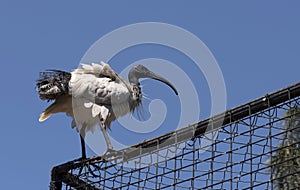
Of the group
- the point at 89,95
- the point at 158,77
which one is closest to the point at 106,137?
the point at 89,95

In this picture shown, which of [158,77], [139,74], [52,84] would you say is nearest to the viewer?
[52,84]

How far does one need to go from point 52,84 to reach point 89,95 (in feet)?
1.71

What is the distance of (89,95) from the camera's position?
999 cm

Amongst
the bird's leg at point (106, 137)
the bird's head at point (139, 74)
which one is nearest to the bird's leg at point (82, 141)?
the bird's leg at point (106, 137)

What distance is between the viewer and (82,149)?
9.89m

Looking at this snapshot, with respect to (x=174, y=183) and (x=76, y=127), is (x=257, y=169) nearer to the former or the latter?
(x=174, y=183)

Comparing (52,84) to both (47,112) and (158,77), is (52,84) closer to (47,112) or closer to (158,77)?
(47,112)

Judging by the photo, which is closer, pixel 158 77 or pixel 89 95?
pixel 89 95

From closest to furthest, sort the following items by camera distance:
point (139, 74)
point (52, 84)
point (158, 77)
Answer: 1. point (52, 84)
2. point (158, 77)
3. point (139, 74)

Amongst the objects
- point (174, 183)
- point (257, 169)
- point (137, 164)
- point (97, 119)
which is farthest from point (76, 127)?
point (257, 169)

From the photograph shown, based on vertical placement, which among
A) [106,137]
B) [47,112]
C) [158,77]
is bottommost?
[106,137]

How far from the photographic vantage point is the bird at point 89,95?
972 cm

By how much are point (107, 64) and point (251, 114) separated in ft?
11.1

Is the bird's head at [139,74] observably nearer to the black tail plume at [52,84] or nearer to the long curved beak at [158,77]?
the long curved beak at [158,77]
